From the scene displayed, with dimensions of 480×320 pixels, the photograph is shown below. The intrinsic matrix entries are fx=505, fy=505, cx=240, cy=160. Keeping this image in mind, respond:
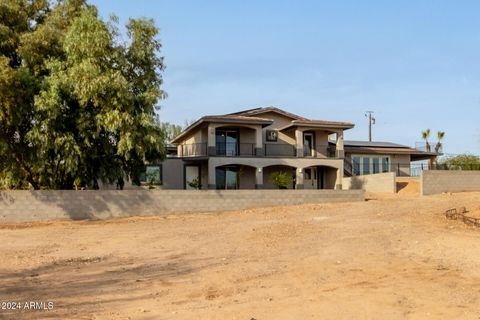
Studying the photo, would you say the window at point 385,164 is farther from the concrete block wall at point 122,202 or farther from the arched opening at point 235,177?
the concrete block wall at point 122,202

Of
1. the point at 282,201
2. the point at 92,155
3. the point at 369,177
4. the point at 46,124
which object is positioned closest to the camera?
the point at 46,124

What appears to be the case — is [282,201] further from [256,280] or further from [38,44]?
[256,280]

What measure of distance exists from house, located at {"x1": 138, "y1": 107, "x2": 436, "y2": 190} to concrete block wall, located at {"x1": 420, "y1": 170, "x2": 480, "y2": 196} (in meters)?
7.45

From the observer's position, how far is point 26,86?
21.7 m

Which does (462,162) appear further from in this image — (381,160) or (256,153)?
(256,153)

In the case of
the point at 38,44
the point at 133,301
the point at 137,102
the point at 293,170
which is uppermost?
the point at 38,44

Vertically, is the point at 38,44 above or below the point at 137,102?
above

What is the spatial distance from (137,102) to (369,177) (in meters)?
19.3

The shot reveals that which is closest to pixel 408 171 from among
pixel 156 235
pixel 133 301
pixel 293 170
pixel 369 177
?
pixel 369 177

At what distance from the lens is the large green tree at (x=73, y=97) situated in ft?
70.6

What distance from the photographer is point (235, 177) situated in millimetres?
36531

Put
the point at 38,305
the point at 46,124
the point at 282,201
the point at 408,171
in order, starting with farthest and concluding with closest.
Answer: the point at 408,171, the point at 282,201, the point at 46,124, the point at 38,305

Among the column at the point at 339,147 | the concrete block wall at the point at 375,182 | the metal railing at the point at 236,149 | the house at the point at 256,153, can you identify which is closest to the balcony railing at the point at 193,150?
the house at the point at 256,153

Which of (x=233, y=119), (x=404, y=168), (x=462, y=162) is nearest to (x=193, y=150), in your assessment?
(x=233, y=119)
